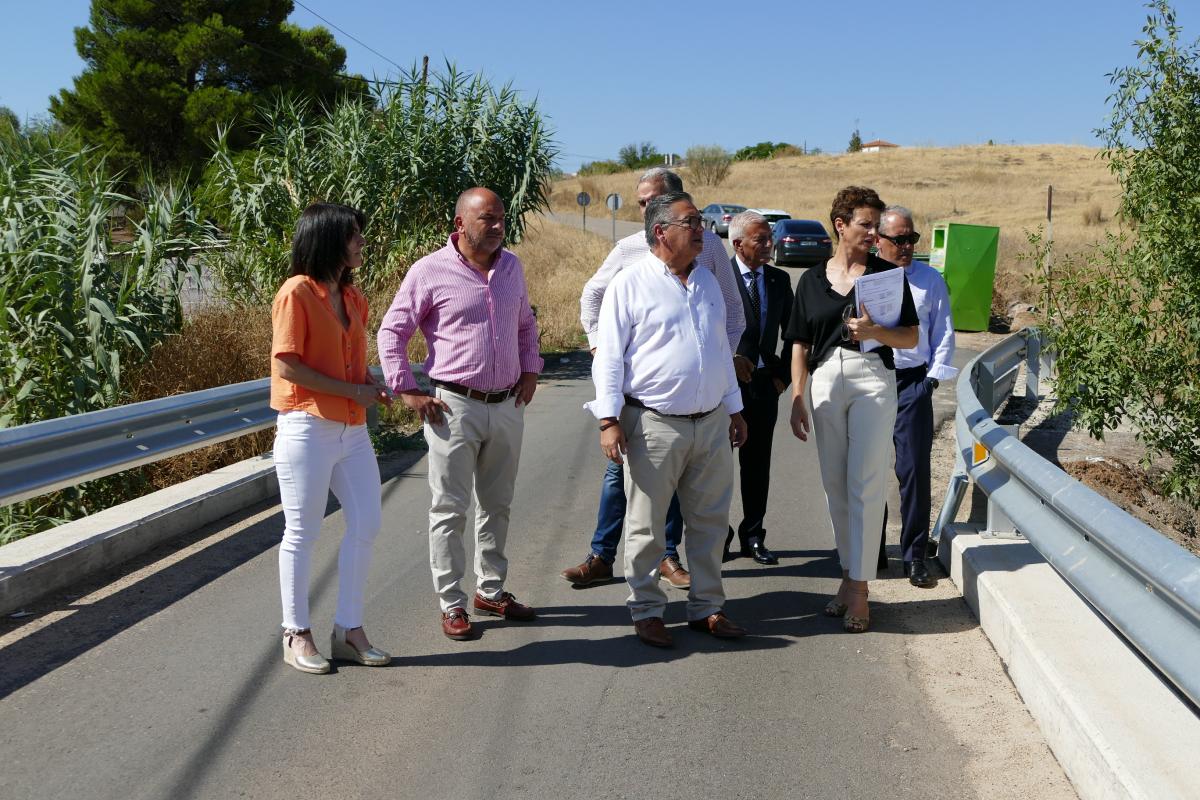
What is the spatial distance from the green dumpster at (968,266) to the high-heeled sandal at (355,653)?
16.0 m

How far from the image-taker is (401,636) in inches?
210

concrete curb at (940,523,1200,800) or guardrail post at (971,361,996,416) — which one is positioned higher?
guardrail post at (971,361,996,416)

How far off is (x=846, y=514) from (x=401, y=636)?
7.22 feet

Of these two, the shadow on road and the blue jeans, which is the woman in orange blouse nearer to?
the shadow on road

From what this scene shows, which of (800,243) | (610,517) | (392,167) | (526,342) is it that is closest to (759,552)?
(610,517)

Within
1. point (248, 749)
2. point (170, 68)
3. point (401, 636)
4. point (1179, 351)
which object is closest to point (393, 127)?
point (1179, 351)

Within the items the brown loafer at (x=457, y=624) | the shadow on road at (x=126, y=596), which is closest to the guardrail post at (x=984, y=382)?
the brown loafer at (x=457, y=624)

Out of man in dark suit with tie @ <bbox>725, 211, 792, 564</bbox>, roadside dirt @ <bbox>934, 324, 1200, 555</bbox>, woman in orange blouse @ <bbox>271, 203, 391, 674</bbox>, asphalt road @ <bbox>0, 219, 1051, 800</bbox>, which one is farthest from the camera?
roadside dirt @ <bbox>934, 324, 1200, 555</bbox>

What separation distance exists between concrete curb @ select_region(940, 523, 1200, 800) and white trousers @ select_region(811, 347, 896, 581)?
0.56m

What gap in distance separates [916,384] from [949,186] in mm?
71755

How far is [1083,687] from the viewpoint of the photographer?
12.9 feet

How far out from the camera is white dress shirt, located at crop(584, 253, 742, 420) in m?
5.08

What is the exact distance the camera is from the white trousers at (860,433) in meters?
5.47

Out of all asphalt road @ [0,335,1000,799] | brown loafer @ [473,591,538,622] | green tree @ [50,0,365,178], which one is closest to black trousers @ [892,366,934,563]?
asphalt road @ [0,335,1000,799]
